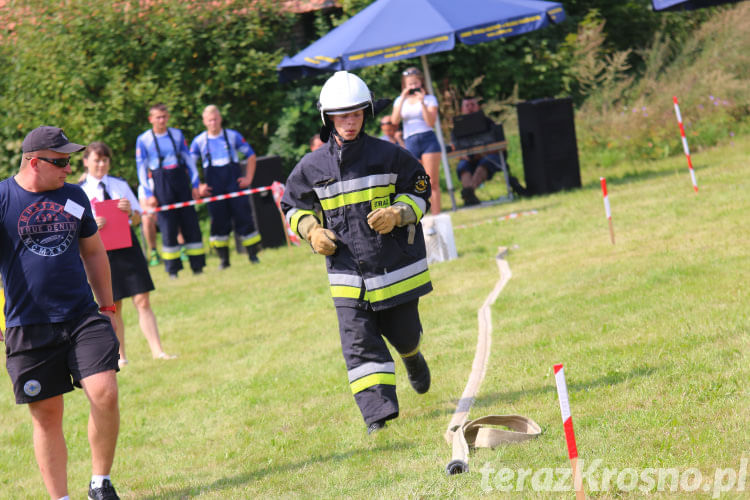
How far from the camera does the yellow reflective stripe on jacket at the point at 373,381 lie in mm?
5770

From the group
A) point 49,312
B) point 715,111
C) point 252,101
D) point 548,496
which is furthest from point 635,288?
point 252,101

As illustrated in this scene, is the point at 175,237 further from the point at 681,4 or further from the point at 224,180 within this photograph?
the point at 681,4

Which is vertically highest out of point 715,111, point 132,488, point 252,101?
point 252,101

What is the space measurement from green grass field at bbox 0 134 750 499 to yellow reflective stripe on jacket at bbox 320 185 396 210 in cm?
142

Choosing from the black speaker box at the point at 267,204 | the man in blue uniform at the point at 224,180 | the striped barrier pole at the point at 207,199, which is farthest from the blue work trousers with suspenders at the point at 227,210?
the black speaker box at the point at 267,204

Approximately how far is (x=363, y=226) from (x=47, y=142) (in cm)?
179

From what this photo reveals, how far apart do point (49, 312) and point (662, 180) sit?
11.5m

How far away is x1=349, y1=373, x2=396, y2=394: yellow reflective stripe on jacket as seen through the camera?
577cm

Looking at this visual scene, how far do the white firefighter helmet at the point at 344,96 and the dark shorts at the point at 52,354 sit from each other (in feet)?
5.87

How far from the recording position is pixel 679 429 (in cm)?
491

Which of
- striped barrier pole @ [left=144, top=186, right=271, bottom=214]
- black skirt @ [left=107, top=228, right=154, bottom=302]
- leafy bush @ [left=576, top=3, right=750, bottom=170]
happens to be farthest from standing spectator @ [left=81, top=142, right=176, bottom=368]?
leafy bush @ [left=576, top=3, right=750, bottom=170]

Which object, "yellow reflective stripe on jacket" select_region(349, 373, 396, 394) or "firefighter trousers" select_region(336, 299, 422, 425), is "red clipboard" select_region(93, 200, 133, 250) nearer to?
"firefighter trousers" select_region(336, 299, 422, 425)

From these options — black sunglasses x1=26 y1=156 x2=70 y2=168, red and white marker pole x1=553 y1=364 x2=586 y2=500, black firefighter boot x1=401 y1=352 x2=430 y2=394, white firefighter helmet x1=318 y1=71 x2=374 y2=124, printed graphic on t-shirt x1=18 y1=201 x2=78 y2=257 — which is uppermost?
white firefighter helmet x1=318 y1=71 x2=374 y2=124

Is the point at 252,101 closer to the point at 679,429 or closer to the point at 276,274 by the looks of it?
the point at 276,274
